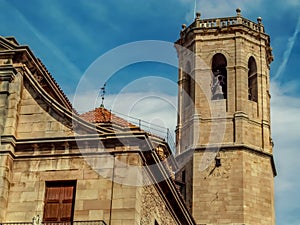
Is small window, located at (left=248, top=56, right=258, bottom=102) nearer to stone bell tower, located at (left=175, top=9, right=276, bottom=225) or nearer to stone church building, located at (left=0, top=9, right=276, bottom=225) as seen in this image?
stone bell tower, located at (left=175, top=9, right=276, bottom=225)

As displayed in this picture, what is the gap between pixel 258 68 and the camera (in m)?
45.1

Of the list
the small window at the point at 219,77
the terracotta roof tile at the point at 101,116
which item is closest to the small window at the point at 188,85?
the small window at the point at 219,77

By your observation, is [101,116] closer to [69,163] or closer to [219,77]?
[69,163]

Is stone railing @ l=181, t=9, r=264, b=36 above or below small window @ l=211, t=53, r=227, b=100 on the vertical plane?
above

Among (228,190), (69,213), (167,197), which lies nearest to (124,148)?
(69,213)

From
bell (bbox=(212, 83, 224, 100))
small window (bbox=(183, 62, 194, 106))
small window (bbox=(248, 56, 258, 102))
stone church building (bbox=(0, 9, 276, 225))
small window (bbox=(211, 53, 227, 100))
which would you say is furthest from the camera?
small window (bbox=(183, 62, 194, 106))

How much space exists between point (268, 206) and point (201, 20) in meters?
12.0

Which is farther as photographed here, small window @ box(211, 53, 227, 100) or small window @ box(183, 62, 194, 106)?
small window @ box(183, 62, 194, 106)

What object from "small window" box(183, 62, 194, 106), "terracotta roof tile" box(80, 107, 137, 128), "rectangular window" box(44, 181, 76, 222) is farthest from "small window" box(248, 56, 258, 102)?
"rectangular window" box(44, 181, 76, 222)

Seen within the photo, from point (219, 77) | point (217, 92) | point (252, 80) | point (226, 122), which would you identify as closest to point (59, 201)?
point (226, 122)

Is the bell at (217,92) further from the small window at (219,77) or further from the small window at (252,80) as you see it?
the small window at (252,80)

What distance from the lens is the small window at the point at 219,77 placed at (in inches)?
1740

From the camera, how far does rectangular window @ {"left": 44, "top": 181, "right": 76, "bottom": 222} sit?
75.4 ft

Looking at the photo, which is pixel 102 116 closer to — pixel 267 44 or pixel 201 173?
pixel 201 173
